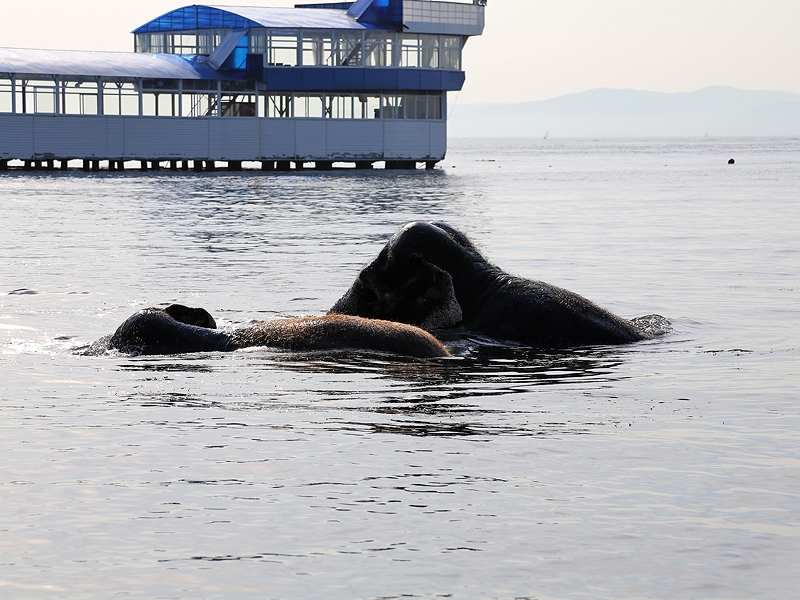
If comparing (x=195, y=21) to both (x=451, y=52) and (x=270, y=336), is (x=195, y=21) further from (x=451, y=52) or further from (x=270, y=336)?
(x=270, y=336)

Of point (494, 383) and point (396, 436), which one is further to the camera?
point (494, 383)

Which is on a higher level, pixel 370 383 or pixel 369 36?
pixel 369 36

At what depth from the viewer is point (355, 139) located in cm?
7719

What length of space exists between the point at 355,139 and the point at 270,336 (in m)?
66.5

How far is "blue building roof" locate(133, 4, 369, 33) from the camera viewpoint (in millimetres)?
74312

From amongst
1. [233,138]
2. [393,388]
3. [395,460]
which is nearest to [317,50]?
[233,138]

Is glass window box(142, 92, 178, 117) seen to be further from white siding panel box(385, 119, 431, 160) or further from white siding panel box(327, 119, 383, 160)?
white siding panel box(385, 119, 431, 160)

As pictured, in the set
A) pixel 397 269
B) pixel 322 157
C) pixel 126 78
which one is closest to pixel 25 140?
pixel 126 78

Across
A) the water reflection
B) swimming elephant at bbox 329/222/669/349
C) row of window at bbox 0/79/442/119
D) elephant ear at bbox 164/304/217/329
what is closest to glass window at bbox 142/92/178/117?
row of window at bbox 0/79/442/119

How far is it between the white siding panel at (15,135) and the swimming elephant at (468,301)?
58233mm

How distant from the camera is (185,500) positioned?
21.1 feet

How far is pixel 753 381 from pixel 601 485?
4.08 m

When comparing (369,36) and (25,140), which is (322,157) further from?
(25,140)

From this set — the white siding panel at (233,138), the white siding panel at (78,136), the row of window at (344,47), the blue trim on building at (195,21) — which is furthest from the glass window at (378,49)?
the white siding panel at (78,136)
